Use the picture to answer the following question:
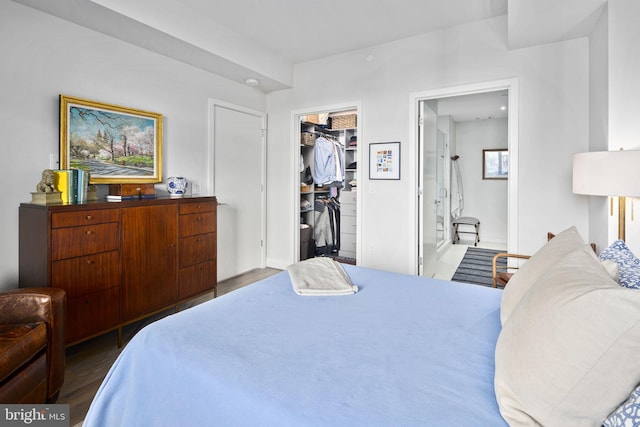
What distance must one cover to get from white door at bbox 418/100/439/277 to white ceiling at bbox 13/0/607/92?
0.93m

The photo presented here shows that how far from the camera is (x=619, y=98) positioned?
2.26 meters

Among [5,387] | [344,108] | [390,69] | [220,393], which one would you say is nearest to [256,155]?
[344,108]

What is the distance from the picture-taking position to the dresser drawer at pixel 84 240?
2.17m

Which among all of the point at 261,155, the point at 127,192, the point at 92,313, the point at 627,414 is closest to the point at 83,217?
the point at 127,192

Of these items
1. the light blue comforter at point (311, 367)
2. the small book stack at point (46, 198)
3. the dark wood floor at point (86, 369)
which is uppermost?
the small book stack at point (46, 198)

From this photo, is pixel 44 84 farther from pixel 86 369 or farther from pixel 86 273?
pixel 86 369

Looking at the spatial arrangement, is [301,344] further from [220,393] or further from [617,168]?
[617,168]

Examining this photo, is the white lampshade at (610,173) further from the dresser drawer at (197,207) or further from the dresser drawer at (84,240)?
the dresser drawer at (84,240)

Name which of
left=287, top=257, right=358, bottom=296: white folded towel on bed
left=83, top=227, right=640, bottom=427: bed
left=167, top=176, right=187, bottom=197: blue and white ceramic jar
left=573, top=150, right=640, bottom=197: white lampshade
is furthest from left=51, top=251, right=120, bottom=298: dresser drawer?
left=573, top=150, right=640, bottom=197: white lampshade

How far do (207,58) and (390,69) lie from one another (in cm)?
194

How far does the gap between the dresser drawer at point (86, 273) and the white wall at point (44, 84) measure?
54 centimetres

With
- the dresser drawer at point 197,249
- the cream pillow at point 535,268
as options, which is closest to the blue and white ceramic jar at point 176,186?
the dresser drawer at point 197,249

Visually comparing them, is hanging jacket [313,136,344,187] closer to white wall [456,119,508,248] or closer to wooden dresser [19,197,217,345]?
wooden dresser [19,197,217,345]

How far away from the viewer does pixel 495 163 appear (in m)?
6.64
